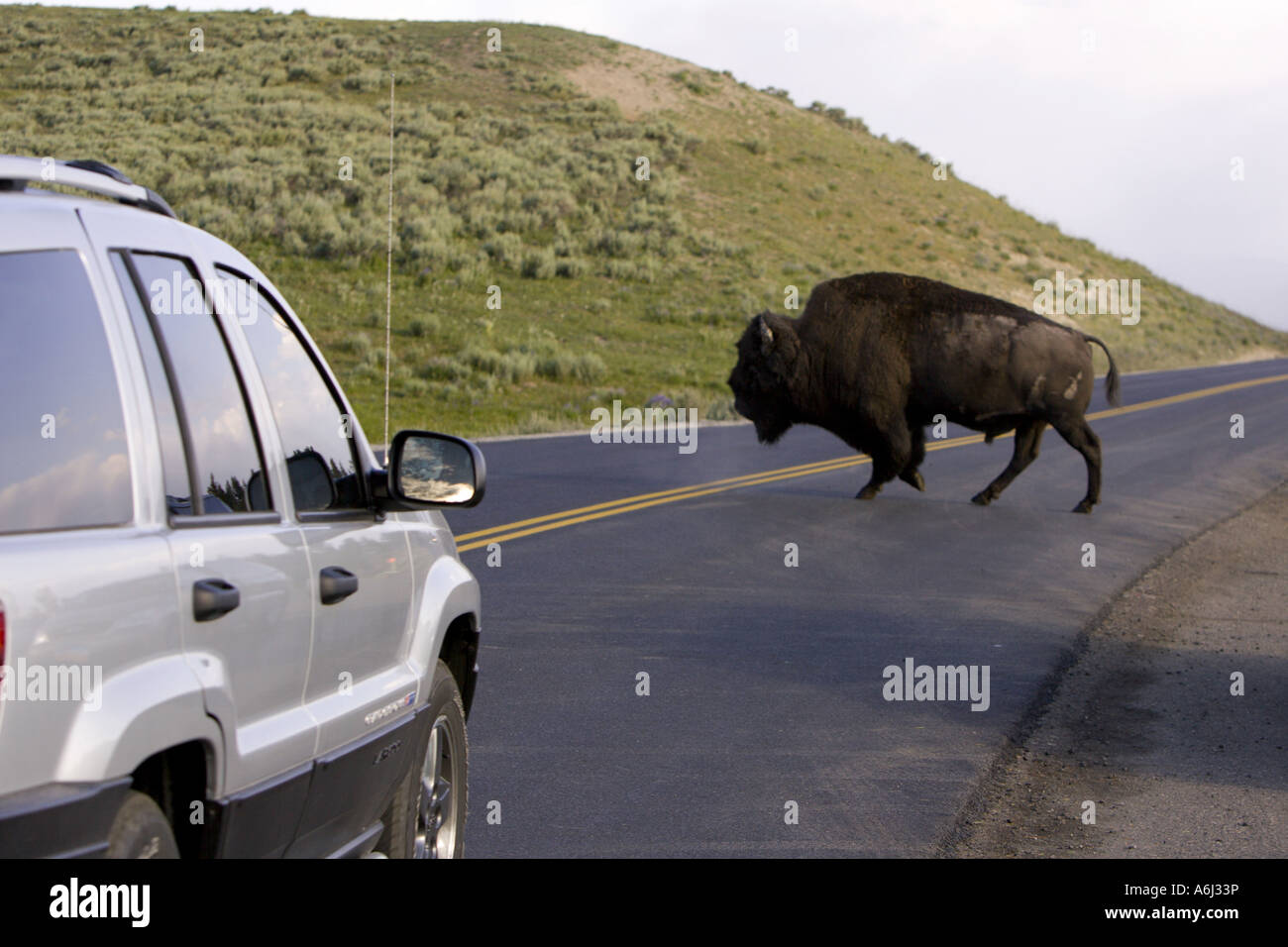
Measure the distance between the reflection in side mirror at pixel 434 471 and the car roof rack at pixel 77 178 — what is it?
93 cm

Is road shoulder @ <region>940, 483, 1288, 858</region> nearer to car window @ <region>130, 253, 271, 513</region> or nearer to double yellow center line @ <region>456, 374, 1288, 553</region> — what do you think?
car window @ <region>130, 253, 271, 513</region>

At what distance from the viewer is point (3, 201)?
297 centimetres

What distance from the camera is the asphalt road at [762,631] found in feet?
19.9

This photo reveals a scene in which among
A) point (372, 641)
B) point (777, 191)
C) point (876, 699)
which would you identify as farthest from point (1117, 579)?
point (777, 191)

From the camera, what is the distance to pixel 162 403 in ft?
10.7

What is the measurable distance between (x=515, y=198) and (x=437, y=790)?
48.1m

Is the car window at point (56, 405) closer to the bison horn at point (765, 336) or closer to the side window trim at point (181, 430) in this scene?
the side window trim at point (181, 430)

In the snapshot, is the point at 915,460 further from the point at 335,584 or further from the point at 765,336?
the point at 335,584

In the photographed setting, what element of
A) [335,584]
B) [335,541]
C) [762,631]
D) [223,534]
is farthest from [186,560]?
[762,631]

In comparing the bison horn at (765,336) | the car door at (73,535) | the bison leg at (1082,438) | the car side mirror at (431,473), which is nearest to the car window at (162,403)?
the car door at (73,535)

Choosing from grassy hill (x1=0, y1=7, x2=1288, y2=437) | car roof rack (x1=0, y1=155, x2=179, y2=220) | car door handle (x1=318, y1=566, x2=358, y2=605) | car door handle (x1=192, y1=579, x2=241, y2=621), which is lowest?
car door handle (x1=318, y1=566, x2=358, y2=605)

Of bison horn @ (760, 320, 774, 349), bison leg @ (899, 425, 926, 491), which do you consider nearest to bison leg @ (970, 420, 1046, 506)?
bison leg @ (899, 425, 926, 491)

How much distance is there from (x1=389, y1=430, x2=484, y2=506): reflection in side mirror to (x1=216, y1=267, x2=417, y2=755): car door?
6.2 inches

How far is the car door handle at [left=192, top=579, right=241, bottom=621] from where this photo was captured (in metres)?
3.08
